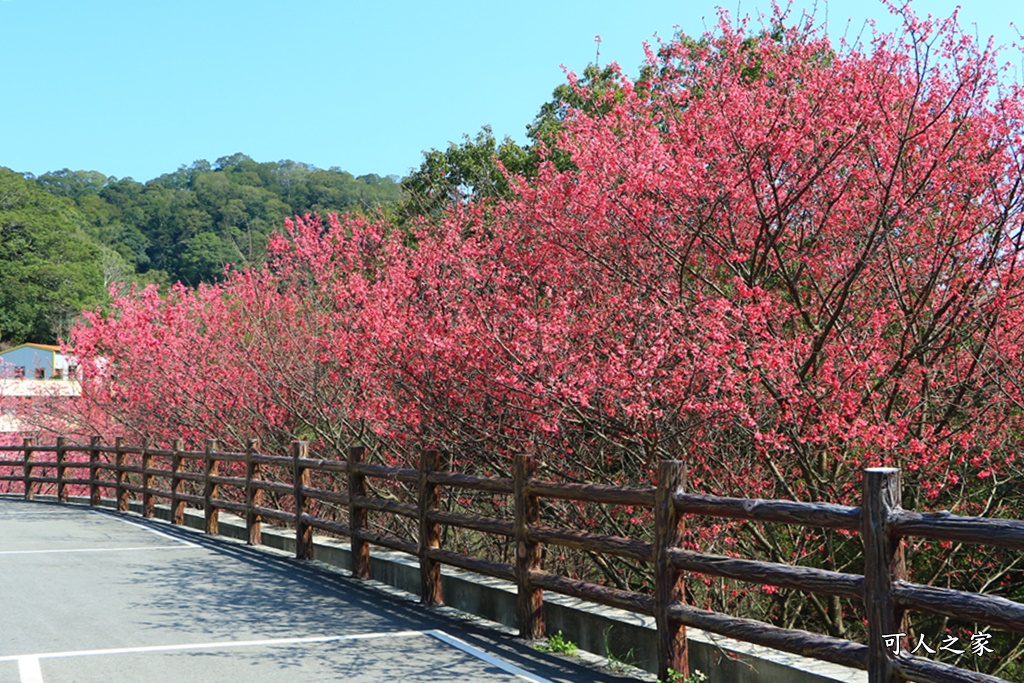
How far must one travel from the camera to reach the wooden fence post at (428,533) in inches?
391

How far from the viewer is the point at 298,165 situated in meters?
186

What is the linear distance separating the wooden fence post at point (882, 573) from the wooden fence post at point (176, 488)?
1446cm

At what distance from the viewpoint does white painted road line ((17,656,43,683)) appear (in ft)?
23.1

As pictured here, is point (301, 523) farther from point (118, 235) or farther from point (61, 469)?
point (118, 235)

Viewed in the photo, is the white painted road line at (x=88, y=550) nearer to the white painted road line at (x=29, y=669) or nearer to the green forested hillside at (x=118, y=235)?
the white painted road line at (x=29, y=669)

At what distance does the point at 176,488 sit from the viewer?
18.2m

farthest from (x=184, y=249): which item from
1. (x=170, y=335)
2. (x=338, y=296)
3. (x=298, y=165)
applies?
(x=338, y=296)

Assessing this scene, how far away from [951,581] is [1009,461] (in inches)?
102

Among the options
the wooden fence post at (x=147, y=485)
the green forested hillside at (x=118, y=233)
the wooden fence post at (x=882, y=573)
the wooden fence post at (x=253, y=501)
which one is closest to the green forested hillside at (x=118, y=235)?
the green forested hillside at (x=118, y=233)

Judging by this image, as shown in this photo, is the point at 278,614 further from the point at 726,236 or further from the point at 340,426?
the point at 340,426

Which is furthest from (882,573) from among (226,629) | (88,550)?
(88,550)

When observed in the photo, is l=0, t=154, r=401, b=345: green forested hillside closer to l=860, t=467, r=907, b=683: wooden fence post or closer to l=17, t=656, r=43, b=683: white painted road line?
l=17, t=656, r=43, b=683: white painted road line

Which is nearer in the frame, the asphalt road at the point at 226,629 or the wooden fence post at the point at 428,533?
the asphalt road at the point at 226,629

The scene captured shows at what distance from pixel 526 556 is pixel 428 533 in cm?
179
